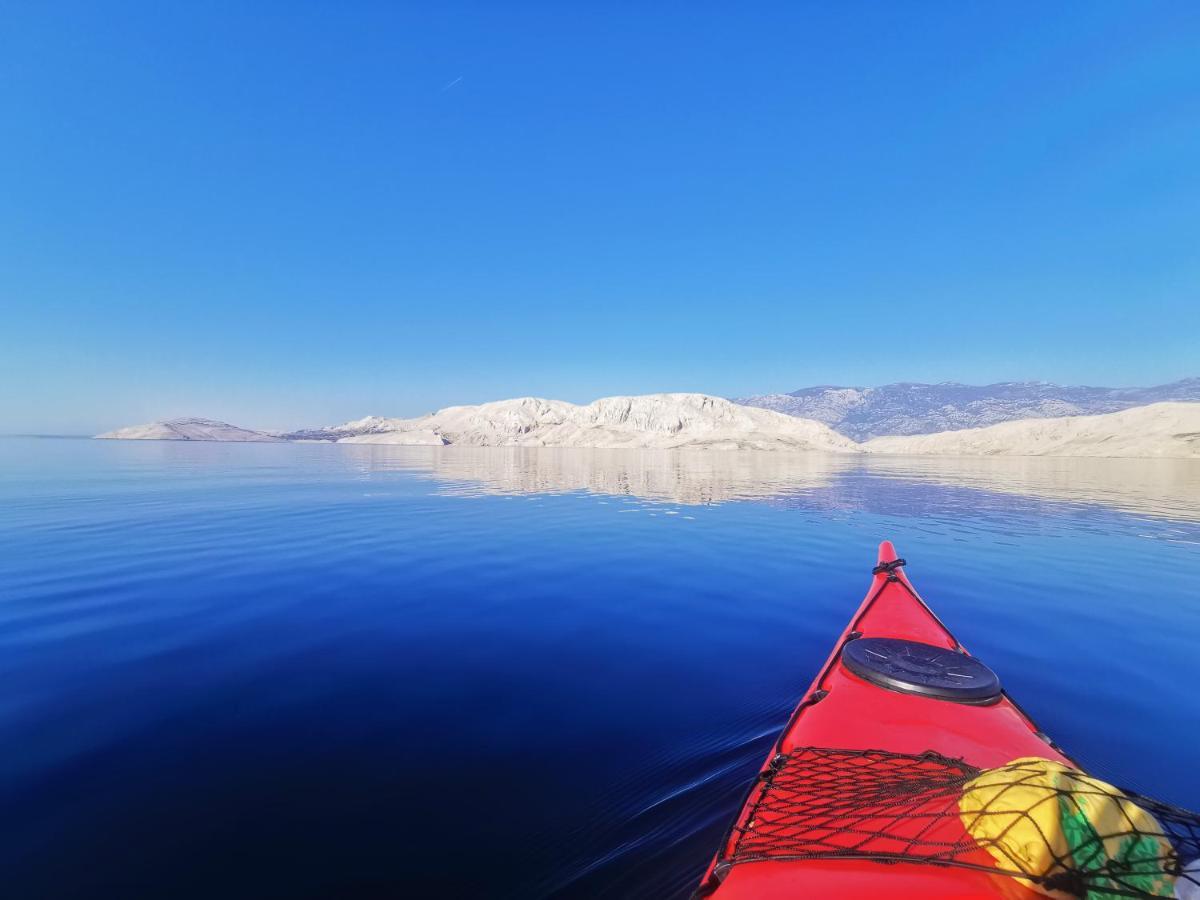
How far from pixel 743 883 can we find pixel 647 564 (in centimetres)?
1265

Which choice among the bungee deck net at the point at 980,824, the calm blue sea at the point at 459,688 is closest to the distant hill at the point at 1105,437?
the calm blue sea at the point at 459,688

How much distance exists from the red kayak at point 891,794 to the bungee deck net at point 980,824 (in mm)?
12

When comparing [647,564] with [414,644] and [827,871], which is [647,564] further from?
[827,871]

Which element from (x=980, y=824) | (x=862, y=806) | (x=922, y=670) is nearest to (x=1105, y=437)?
(x=922, y=670)

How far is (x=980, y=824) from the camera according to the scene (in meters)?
3.11

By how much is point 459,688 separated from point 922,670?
20.8 feet

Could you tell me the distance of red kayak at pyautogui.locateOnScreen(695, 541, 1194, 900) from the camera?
2908mm

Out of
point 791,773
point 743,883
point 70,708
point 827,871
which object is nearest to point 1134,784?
point 791,773

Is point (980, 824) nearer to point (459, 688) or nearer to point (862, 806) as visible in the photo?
point (862, 806)

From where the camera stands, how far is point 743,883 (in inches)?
122

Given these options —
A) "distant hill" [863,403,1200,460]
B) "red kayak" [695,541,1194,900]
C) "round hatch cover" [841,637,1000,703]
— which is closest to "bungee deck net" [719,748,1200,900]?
"red kayak" [695,541,1194,900]

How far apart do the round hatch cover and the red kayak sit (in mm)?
19

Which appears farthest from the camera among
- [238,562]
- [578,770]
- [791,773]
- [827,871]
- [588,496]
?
[588,496]

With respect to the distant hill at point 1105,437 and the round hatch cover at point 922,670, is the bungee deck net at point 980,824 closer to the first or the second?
the round hatch cover at point 922,670
